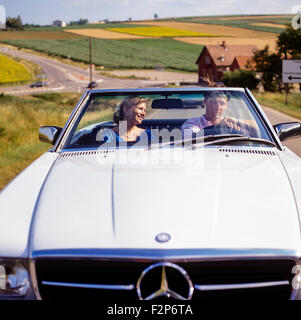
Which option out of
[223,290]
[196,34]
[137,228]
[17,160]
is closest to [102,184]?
[137,228]

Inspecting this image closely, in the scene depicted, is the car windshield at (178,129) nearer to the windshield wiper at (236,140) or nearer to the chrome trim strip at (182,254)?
the windshield wiper at (236,140)

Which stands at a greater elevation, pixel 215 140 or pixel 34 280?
pixel 215 140

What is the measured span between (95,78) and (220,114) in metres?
83.8

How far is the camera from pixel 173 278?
211 centimetres

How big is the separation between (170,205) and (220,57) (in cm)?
8534

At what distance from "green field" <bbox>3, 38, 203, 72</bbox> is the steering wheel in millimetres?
93871

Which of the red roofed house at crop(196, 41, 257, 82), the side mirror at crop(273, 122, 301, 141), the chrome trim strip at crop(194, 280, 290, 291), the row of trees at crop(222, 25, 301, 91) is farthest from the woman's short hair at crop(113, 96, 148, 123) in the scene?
the red roofed house at crop(196, 41, 257, 82)

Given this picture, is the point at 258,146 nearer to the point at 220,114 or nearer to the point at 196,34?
the point at 220,114

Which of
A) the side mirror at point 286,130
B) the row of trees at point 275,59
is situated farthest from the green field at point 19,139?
the row of trees at point 275,59

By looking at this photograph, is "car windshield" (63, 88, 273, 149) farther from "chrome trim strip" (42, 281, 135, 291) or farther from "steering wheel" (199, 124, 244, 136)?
"chrome trim strip" (42, 281, 135, 291)

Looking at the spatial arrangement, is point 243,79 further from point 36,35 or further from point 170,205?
point 170,205

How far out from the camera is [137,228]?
7.45 ft

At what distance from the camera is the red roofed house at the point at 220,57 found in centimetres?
8425

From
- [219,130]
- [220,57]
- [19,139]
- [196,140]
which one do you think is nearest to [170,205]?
[196,140]
